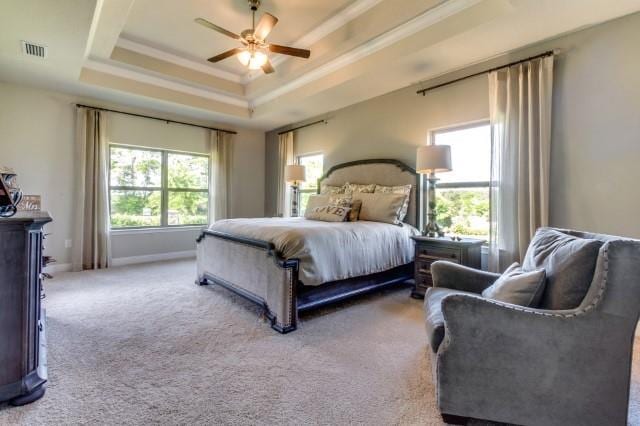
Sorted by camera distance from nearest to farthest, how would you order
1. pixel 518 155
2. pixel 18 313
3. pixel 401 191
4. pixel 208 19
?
pixel 18 313, pixel 518 155, pixel 208 19, pixel 401 191

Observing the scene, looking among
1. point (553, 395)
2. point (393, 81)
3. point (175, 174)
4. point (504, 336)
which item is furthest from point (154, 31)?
point (553, 395)

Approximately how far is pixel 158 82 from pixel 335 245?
13.0 ft

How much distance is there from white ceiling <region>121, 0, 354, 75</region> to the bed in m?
2.30

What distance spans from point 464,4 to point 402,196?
2056 millimetres

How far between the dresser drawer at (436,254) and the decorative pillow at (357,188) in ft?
4.20

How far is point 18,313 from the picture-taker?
163 centimetres

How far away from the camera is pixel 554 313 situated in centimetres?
136

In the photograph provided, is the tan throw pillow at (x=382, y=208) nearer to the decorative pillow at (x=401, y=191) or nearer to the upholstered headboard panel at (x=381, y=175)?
the decorative pillow at (x=401, y=191)

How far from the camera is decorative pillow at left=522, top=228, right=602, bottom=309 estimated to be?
137 cm

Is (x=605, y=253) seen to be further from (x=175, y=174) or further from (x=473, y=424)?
(x=175, y=174)

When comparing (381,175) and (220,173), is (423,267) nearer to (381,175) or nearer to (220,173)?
(381,175)

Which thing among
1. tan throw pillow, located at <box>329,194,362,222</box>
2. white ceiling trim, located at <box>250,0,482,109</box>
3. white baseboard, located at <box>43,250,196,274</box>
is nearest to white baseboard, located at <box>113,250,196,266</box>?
white baseboard, located at <box>43,250,196,274</box>

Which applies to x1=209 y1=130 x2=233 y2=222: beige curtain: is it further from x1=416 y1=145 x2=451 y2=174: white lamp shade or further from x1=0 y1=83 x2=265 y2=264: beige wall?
x1=416 y1=145 x2=451 y2=174: white lamp shade

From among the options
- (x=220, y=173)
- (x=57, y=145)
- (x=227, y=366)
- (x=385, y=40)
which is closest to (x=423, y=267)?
(x=227, y=366)
